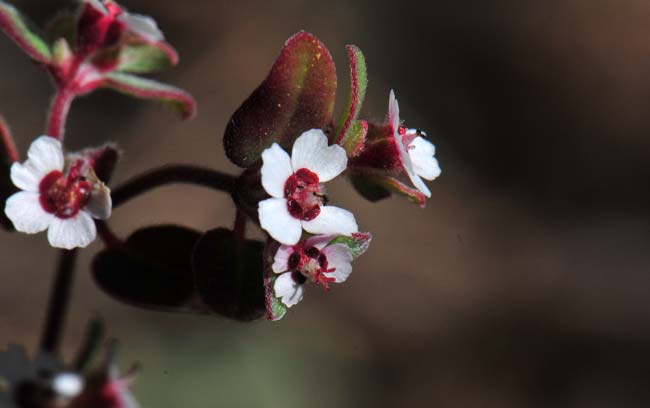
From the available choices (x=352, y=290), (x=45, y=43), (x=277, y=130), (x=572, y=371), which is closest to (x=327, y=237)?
(x=277, y=130)

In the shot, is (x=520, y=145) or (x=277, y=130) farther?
(x=520, y=145)

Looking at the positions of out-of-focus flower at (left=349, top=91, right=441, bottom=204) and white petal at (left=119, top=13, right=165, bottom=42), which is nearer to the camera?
out-of-focus flower at (left=349, top=91, right=441, bottom=204)

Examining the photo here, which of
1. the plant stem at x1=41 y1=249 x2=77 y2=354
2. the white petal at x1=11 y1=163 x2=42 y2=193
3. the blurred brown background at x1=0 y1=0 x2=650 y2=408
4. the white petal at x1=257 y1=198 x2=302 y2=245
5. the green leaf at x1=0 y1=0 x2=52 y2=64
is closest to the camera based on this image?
the white petal at x1=257 y1=198 x2=302 y2=245

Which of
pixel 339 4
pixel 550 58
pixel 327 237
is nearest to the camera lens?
pixel 327 237

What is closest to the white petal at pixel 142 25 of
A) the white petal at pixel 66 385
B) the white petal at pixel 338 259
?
the white petal at pixel 338 259

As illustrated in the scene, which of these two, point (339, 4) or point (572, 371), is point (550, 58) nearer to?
point (339, 4)

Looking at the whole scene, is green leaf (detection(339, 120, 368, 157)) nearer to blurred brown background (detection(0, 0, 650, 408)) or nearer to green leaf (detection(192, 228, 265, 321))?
green leaf (detection(192, 228, 265, 321))

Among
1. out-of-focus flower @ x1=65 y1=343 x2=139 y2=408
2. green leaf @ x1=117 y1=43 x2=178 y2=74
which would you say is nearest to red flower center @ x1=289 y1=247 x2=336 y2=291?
out-of-focus flower @ x1=65 y1=343 x2=139 y2=408
